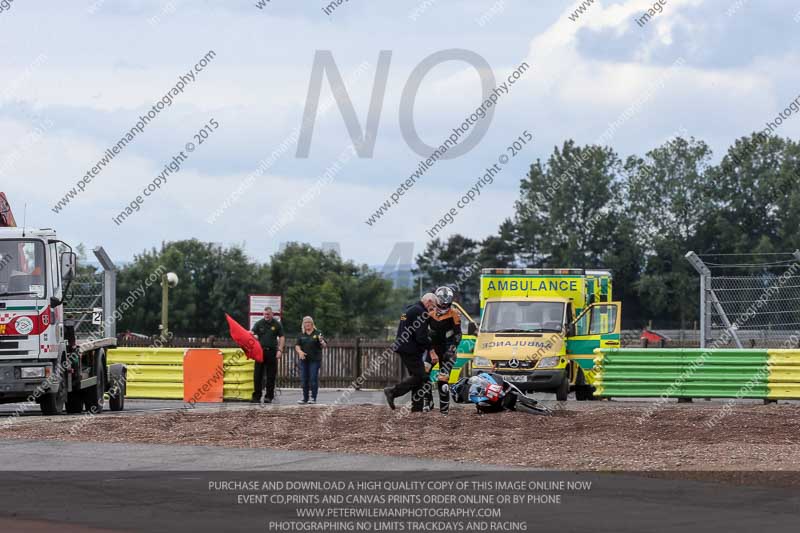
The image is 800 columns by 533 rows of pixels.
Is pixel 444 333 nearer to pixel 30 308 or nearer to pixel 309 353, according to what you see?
pixel 30 308

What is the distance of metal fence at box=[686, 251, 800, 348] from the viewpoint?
25141mm

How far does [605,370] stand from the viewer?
2645 centimetres

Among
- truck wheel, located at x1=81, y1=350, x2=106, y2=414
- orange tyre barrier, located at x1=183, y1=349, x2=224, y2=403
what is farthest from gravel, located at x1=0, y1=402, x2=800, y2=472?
orange tyre barrier, located at x1=183, y1=349, x2=224, y2=403

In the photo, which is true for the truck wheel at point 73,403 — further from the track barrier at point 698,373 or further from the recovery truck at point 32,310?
the track barrier at point 698,373

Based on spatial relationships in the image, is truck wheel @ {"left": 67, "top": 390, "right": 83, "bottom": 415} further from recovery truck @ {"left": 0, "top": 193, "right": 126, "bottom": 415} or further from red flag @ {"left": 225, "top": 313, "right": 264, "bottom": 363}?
red flag @ {"left": 225, "top": 313, "right": 264, "bottom": 363}

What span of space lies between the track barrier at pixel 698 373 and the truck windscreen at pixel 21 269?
11.5 m

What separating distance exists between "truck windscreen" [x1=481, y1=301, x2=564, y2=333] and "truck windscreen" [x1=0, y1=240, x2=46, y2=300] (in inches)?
373

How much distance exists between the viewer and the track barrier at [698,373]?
81.9ft

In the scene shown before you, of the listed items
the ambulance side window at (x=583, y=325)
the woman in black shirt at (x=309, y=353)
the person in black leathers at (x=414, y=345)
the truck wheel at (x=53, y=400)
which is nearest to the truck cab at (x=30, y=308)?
the truck wheel at (x=53, y=400)
